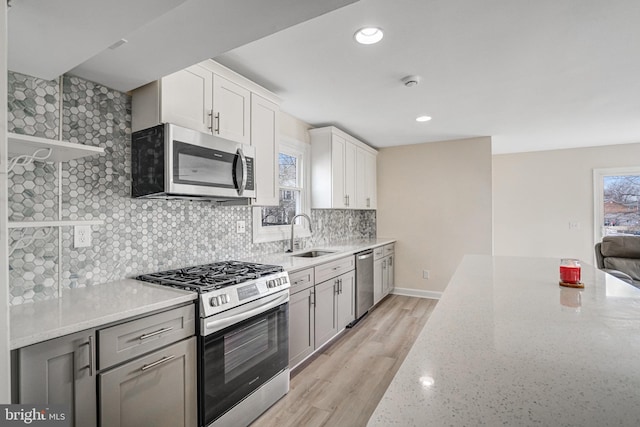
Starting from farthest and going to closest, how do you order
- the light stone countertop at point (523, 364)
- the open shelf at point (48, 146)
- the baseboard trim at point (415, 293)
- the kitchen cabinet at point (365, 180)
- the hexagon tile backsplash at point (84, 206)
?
the baseboard trim at point (415, 293)
the kitchen cabinet at point (365, 180)
the hexagon tile backsplash at point (84, 206)
the open shelf at point (48, 146)
the light stone countertop at point (523, 364)

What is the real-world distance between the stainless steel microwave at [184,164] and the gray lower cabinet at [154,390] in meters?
0.86

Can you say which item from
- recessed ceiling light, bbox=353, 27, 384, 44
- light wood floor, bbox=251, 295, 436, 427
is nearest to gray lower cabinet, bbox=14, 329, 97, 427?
light wood floor, bbox=251, 295, 436, 427

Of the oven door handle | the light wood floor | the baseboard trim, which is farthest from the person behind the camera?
the baseboard trim

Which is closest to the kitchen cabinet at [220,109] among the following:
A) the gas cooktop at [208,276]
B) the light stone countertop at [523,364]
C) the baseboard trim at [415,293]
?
the gas cooktop at [208,276]

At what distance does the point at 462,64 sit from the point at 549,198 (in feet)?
14.4

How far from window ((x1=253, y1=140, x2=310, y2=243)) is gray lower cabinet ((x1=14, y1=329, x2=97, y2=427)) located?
68.7 inches

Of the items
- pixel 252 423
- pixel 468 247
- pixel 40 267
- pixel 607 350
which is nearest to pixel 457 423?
pixel 607 350

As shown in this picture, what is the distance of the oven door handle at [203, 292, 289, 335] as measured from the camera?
1616 millimetres

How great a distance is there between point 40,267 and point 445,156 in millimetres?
4573

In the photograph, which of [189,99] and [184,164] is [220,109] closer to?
[189,99]

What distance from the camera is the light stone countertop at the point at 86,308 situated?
1131 mm

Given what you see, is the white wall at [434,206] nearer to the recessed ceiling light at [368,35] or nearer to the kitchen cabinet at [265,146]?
the kitchen cabinet at [265,146]

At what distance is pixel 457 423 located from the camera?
0.61 meters

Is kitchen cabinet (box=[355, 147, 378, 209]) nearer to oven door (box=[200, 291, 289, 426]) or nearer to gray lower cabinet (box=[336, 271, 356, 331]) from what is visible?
gray lower cabinet (box=[336, 271, 356, 331])
